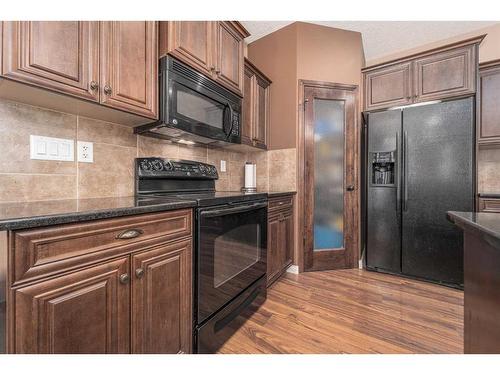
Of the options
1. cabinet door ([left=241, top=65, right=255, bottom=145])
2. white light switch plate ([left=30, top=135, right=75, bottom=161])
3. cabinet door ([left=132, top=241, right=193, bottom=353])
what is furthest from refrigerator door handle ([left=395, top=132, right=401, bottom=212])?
white light switch plate ([left=30, top=135, right=75, bottom=161])

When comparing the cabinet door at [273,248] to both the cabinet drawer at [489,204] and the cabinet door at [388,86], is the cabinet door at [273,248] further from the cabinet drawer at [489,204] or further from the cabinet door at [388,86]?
the cabinet drawer at [489,204]

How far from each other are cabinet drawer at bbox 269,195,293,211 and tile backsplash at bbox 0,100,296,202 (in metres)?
0.86

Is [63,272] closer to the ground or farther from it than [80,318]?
farther from it

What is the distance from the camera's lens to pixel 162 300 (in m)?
1.05

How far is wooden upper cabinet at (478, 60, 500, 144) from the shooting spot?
97.7 inches

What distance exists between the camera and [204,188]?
81.6 inches

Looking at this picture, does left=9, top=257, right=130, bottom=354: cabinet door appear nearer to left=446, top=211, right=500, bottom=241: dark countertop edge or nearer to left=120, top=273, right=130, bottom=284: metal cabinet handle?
left=120, top=273, right=130, bottom=284: metal cabinet handle

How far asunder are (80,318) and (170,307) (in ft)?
1.25

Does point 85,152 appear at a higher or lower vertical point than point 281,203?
higher

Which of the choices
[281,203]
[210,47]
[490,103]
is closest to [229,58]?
[210,47]

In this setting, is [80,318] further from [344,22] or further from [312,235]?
[344,22]

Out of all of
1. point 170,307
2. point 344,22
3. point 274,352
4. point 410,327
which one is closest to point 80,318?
point 170,307

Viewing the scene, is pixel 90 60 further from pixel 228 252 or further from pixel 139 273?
pixel 228 252

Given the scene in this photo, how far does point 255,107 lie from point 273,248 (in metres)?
1.48
